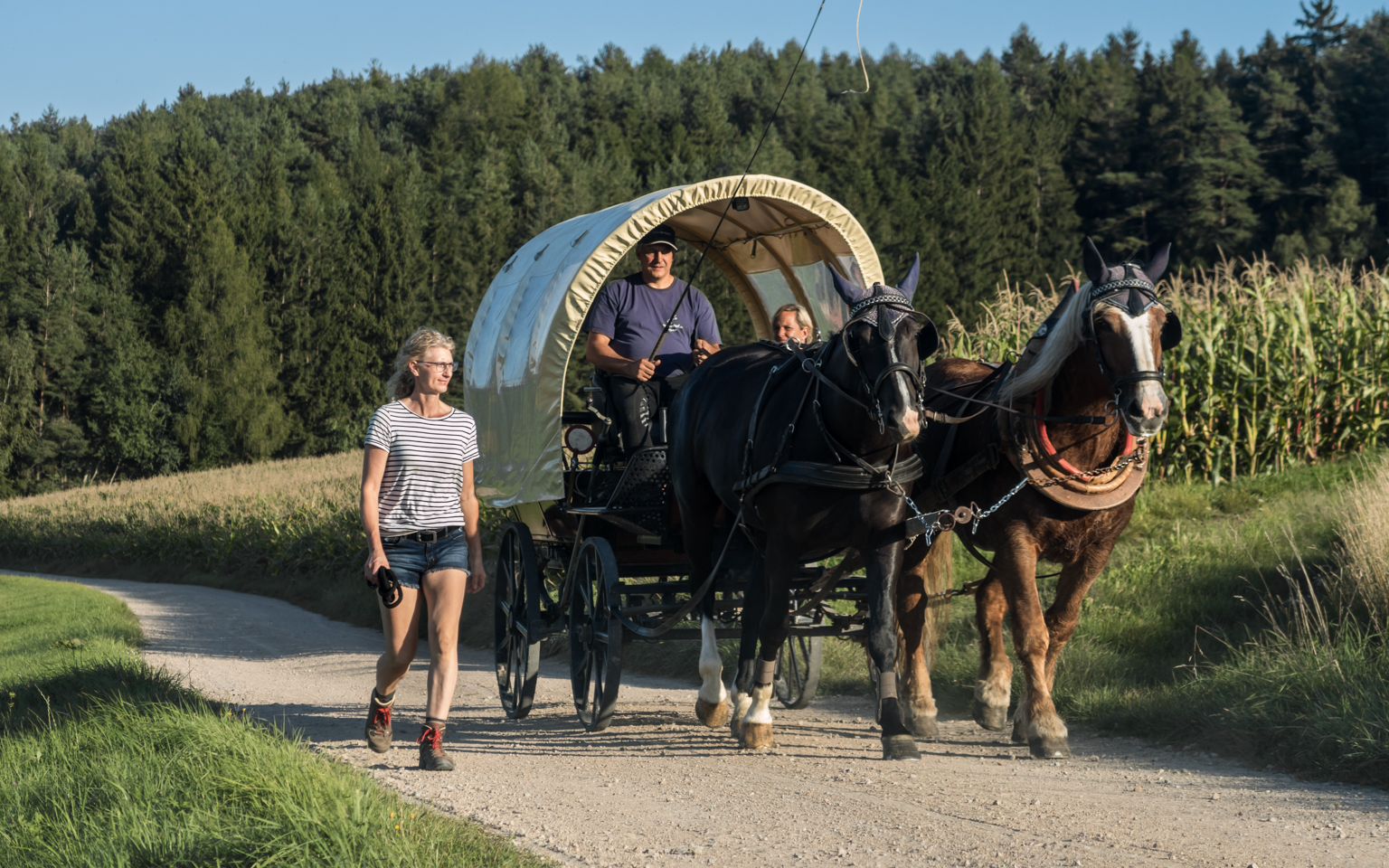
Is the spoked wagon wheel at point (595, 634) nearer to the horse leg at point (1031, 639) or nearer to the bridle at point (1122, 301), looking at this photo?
the horse leg at point (1031, 639)

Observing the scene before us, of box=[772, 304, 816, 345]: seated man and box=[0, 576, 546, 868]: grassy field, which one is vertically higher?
box=[772, 304, 816, 345]: seated man

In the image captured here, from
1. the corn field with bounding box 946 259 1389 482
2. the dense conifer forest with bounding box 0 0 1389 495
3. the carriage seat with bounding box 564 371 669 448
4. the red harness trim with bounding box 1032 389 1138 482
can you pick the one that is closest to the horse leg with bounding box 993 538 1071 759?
the red harness trim with bounding box 1032 389 1138 482

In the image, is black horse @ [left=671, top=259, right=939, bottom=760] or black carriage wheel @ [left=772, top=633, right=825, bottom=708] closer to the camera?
black horse @ [left=671, top=259, right=939, bottom=760]

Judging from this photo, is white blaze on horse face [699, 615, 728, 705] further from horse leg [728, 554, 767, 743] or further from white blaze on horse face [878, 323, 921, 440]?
white blaze on horse face [878, 323, 921, 440]

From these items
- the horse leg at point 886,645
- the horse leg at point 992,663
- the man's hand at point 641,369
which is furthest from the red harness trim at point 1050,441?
the man's hand at point 641,369

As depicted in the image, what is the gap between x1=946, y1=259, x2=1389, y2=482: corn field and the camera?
32.7 ft

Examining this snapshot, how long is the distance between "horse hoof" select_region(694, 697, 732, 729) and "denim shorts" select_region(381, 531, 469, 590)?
151 centimetres

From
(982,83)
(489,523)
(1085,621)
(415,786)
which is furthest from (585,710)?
(982,83)

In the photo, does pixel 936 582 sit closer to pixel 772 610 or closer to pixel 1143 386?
pixel 772 610

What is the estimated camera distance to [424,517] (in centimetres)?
510

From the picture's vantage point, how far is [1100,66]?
66.6 meters

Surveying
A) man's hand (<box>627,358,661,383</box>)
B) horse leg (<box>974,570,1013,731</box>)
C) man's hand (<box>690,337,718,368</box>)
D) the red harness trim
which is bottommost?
horse leg (<box>974,570,1013,731</box>)

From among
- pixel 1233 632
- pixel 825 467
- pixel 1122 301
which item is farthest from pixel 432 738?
pixel 1233 632

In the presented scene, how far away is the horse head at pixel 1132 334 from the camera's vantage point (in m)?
4.38
